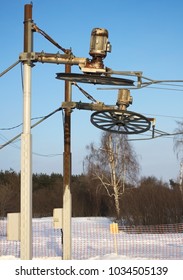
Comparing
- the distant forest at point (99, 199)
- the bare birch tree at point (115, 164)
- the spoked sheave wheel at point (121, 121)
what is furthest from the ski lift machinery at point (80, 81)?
the bare birch tree at point (115, 164)

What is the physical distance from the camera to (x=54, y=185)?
6094cm

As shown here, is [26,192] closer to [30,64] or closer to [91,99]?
[30,64]

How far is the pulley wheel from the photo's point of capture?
25.5ft

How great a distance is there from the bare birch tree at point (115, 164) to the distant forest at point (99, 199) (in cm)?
109

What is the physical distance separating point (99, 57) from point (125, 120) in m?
1.40

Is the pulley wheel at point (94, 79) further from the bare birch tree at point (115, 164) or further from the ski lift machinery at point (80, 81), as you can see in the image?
the bare birch tree at point (115, 164)

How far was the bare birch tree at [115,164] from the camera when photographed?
41.8 metres

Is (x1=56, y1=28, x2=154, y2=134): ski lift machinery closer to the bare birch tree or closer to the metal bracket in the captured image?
the metal bracket

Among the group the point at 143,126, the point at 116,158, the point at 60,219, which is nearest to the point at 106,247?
the point at 60,219

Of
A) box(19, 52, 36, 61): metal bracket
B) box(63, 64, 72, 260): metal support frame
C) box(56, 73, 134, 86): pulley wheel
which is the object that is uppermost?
box(19, 52, 36, 61): metal bracket

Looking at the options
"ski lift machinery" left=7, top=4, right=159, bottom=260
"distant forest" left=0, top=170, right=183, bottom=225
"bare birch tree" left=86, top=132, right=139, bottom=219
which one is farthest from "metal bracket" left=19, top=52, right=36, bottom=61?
"bare birch tree" left=86, top=132, right=139, bottom=219

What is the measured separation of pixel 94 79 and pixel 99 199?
1691 inches

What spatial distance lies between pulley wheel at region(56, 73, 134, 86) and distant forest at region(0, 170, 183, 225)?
25.9 m

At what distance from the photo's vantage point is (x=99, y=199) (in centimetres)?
5025
